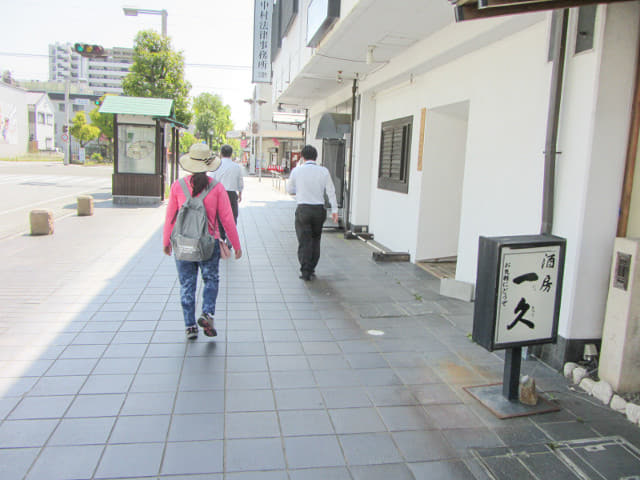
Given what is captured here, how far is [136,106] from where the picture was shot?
1534 centimetres

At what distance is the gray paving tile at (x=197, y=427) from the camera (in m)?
3.20

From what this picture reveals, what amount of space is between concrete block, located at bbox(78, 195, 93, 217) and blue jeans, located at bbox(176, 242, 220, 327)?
9.33m

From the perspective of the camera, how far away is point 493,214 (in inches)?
240

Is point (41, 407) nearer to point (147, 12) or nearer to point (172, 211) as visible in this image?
point (172, 211)

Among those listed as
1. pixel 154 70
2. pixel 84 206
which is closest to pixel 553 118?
pixel 84 206

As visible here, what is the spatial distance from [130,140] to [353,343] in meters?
13.1

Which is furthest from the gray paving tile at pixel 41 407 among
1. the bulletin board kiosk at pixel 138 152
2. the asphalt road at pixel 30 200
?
the bulletin board kiosk at pixel 138 152

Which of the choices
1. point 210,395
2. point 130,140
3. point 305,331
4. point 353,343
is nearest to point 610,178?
point 353,343

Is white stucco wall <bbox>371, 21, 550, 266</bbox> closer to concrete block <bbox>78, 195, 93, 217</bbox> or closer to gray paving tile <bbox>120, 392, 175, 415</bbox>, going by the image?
gray paving tile <bbox>120, 392, 175, 415</bbox>

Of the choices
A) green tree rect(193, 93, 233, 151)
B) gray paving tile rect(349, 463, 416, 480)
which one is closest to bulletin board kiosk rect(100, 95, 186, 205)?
gray paving tile rect(349, 463, 416, 480)

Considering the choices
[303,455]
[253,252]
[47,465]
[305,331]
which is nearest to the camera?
[47,465]

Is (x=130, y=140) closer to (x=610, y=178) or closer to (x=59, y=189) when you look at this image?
(x=59, y=189)

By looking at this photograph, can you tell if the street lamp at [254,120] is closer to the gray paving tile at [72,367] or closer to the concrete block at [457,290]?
the concrete block at [457,290]

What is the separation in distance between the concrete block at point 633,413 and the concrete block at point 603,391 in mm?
186
